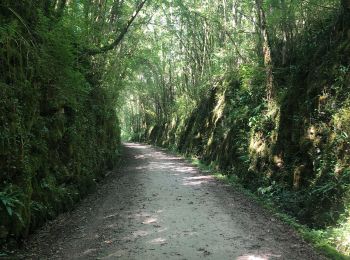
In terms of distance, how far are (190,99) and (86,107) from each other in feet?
51.1

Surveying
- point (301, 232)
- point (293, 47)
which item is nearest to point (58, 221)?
point (301, 232)

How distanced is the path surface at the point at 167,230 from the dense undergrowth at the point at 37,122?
586 mm

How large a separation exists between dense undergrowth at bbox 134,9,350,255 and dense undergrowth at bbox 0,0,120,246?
525cm

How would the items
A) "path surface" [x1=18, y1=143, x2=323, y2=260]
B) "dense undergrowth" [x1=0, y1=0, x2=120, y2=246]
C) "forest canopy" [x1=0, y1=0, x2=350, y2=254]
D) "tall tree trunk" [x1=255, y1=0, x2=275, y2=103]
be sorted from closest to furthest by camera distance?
"path surface" [x1=18, y1=143, x2=323, y2=260] < "dense undergrowth" [x1=0, y1=0, x2=120, y2=246] < "forest canopy" [x1=0, y1=0, x2=350, y2=254] < "tall tree trunk" [x1=255, y1=0, x2=275, y2=103]

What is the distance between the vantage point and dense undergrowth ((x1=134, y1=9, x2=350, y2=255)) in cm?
752

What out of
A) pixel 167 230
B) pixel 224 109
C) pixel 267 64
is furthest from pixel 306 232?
pixel 224 109

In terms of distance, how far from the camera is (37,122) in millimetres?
7816

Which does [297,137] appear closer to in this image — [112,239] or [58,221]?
[112,239]

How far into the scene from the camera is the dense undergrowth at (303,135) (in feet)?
24.7

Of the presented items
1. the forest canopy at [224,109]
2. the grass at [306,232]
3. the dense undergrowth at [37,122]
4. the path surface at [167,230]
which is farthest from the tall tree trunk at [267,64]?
the dense undergrowth at [37,122]

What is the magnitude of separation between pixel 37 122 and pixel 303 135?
646cm

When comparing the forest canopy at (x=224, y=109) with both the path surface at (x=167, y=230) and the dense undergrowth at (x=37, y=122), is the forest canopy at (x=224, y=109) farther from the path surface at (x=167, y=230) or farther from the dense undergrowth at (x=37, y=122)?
the path surface at (x=167, y=230)

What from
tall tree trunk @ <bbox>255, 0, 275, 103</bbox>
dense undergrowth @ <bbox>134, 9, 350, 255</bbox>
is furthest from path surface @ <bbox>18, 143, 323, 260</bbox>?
tall tree trunk @ <bbox>255, 0, 275, 103</bbox>

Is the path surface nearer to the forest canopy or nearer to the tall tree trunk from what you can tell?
the forest canopy
